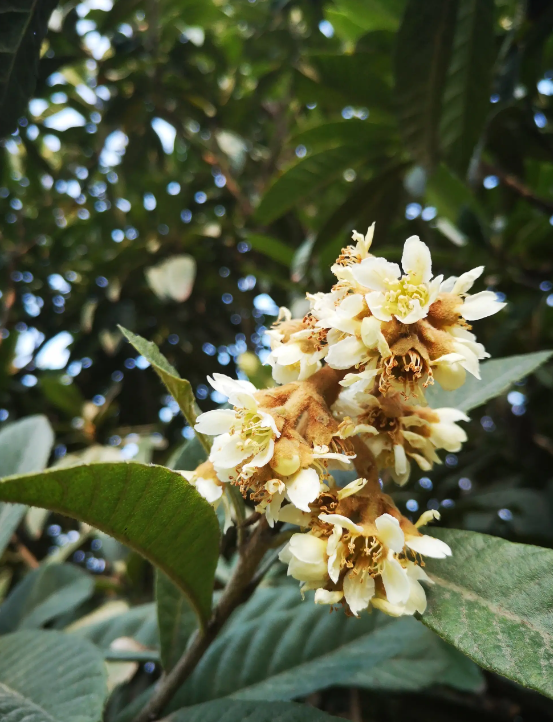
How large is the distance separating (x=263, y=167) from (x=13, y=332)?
1.18m

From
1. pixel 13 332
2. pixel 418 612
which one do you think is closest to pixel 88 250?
pixel 13 332

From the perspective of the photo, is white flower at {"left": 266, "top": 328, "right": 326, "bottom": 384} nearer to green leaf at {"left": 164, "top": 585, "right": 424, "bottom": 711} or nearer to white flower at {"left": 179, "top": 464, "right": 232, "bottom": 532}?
white flower at {"left": 179, "top": 464, "right": 232, "bottom": 532}

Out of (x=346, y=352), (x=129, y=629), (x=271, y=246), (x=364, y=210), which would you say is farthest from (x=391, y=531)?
(x=271, y=246)

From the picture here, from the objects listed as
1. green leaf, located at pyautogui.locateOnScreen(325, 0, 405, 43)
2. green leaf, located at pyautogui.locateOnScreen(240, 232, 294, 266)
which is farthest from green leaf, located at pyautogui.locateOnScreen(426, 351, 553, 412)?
green leaf, located at pyautogui.locateOnScreen(325, 0, 405, 43)

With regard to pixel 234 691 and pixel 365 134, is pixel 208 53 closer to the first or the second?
pixel 365 134

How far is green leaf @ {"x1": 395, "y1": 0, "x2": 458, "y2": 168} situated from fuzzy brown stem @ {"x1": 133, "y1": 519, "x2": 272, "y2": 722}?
Result: 92cm

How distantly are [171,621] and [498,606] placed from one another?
47 centimetres

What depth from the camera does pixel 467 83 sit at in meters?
1.15

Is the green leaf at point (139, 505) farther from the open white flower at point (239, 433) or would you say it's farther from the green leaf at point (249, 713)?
the green leaf at point (249, 713)

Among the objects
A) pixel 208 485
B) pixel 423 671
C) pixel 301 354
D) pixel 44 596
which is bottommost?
pixel 44 596

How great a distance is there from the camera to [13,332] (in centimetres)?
217

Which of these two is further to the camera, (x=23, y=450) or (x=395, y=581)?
(x=23, y=450)

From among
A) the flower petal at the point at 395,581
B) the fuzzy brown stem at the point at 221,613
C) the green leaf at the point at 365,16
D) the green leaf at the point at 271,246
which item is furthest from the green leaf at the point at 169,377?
the green leaf at the point at 365,16

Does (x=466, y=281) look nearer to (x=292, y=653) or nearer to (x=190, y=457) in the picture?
(x=190, y=457)
